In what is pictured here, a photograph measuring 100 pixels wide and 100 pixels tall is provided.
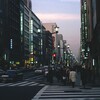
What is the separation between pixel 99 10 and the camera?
5256 centimetres

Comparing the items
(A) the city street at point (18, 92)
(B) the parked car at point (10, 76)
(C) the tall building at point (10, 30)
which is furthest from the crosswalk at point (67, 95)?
(C) the tall building at point (10, 30)

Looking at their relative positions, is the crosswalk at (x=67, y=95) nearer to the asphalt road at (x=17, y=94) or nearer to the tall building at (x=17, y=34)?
the asphalt road at (x=17, y=94)

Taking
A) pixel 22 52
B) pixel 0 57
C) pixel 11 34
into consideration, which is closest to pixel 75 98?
pixel 0 57

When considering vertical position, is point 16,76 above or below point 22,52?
below

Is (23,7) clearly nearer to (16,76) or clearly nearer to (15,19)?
(15,19)

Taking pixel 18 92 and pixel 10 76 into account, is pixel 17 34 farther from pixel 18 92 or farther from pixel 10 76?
pixel 18 92

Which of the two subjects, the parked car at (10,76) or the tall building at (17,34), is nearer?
the parked car at (10,76)

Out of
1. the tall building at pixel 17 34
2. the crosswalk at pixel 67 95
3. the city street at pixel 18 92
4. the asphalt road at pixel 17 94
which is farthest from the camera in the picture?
the tall building at pixel 17 34

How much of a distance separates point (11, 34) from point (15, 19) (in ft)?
35.4

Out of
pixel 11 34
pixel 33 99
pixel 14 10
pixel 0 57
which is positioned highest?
pixel 14 10

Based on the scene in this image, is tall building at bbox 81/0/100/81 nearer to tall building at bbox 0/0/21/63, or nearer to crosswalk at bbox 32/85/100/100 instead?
crosswalk at bbox 32/85/100/100

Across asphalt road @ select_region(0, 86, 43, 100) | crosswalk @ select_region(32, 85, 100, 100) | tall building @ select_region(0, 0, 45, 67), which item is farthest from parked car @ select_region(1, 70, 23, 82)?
tall building @ select_region(0, 0, 45, 67)

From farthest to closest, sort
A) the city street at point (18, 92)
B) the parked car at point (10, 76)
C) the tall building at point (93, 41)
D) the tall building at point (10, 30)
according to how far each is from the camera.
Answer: the tall building at point (10, 30) → the tall building at point (93, 41) → the parked car at point (10, 76) → the city street at point (18, 92)

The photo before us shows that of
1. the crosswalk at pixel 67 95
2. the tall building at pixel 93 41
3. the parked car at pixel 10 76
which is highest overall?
the tall building at pixel 93 41
